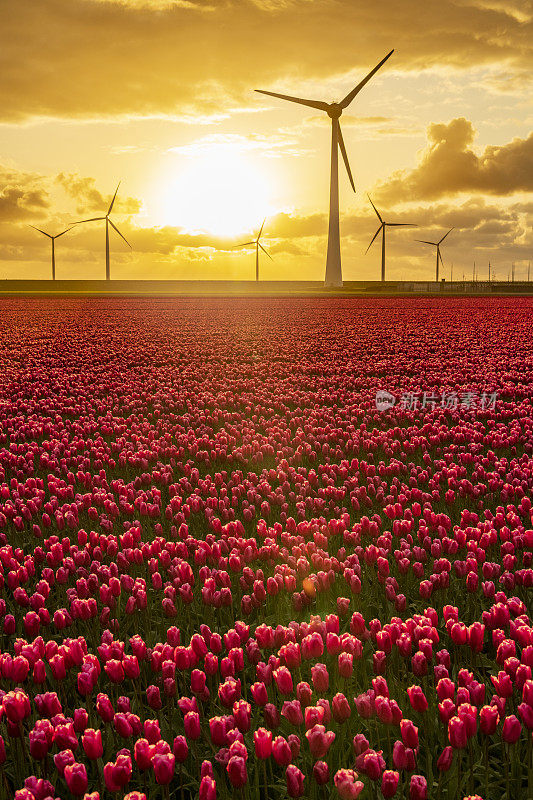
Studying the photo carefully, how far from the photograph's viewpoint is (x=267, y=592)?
6.31 m

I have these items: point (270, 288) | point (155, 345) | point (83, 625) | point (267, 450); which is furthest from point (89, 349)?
point (270, 288)

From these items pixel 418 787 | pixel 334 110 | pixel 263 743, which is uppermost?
pixel 334 110

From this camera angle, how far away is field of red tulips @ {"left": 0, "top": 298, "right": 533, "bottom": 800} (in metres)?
3.72

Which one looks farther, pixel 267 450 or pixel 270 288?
pixel 270 288

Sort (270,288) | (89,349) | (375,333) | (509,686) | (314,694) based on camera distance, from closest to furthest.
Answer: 1. (509,686)
2. (314,694)
3. (89,349)
4. (375,333)
5. (270,288)

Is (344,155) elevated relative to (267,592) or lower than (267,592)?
elevated

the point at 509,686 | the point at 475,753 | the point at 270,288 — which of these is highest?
the point at 270,288

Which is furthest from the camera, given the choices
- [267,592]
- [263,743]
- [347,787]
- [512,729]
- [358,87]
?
[358,87]

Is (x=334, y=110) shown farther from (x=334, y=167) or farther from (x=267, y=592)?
(x=267, y=592)

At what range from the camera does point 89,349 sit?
28438 mm

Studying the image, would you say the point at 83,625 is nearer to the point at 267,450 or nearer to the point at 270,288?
the point at 267,450

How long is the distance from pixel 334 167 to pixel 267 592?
105055mm

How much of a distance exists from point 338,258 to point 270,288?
166 feet

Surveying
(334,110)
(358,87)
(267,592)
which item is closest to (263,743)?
(267,592)
